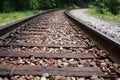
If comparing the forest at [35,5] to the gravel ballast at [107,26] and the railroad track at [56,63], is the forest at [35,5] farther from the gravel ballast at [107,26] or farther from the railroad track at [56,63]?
the railroad track at [56,63]

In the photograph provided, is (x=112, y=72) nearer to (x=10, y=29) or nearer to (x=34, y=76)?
(x=34, y=76)

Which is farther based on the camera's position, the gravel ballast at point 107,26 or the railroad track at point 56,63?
the gravel ballast at point 107,26

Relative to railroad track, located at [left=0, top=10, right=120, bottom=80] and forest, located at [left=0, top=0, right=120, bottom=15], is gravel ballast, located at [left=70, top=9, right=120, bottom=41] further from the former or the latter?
forest, located at [left=0, top=0, right=120, bottom=15]

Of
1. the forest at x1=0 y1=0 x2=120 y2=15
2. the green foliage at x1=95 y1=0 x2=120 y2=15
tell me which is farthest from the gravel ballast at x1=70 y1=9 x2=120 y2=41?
the forest at x1=0 y1=0 x2=120 y2=15

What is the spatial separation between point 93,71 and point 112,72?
0.77 feet

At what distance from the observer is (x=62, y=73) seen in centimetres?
287

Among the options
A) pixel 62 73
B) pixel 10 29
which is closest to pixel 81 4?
pixel 10 29

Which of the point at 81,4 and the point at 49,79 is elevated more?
the point at 49,79

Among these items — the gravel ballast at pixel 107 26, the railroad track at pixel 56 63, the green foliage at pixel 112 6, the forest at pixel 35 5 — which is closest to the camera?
the railroad track at pixel 56 63

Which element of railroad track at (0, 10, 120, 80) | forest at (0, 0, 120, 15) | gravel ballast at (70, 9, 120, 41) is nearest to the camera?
railroad track at (0, 10, 120, 80)

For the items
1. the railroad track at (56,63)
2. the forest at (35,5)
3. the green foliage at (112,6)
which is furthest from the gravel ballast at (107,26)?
the forest at (35,5)

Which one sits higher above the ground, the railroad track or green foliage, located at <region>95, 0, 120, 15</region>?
the railroad track

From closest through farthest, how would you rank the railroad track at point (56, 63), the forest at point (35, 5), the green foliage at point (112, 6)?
1. the railroad track at point (56, 63)
2. the green foliage at point (112, 6)
3. the forest at point (35, 5)

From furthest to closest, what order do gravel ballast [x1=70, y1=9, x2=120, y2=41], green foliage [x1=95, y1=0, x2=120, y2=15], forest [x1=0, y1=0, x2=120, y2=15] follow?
forest [x1=0, y1=0, x2=120, y2=15] → green foliage [x1=95, y1=0, x2=120, y2=15] → gravel ballast [x1=70, y1=9, x2=120, y2=41]
